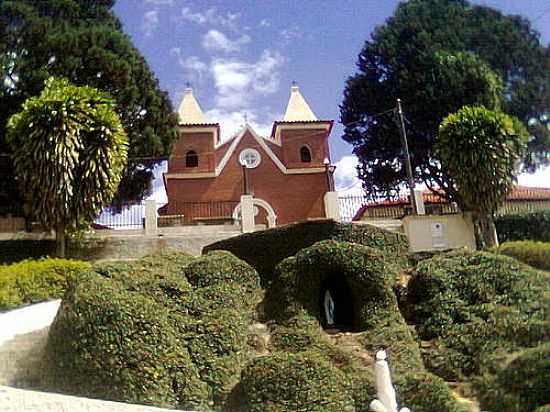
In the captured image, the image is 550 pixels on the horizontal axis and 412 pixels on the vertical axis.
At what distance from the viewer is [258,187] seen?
1331 inches

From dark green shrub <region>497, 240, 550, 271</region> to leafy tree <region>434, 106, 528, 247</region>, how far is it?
5656 mm

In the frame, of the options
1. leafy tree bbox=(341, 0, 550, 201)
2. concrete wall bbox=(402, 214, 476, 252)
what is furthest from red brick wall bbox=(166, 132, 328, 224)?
concrete wall bbox=(402, 214, 476, 252)

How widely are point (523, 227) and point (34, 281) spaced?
668 inches

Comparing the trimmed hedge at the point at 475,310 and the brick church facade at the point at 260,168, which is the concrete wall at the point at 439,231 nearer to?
the trimmed hedge at the point at 475,310

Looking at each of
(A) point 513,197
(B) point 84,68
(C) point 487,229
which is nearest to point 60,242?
(B) point 84,68

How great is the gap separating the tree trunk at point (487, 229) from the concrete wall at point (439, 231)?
0.48m

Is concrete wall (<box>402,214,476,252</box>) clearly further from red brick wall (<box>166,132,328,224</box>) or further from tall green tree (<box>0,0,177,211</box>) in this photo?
red brick wall (<box>166,132,328,224</box>)

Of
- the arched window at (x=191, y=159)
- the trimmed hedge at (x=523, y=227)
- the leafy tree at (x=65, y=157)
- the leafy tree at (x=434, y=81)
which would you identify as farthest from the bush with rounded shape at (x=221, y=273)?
the arched window at (x=191, y=159)

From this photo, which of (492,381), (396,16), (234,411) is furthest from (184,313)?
(396,16)

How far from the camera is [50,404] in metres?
7.54

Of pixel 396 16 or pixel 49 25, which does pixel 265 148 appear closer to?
pixel 396 16

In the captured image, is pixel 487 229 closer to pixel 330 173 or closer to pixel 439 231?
pixel 439 231

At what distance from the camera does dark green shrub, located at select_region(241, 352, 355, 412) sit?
29.5 ft

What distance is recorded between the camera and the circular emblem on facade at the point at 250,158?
3447cm
